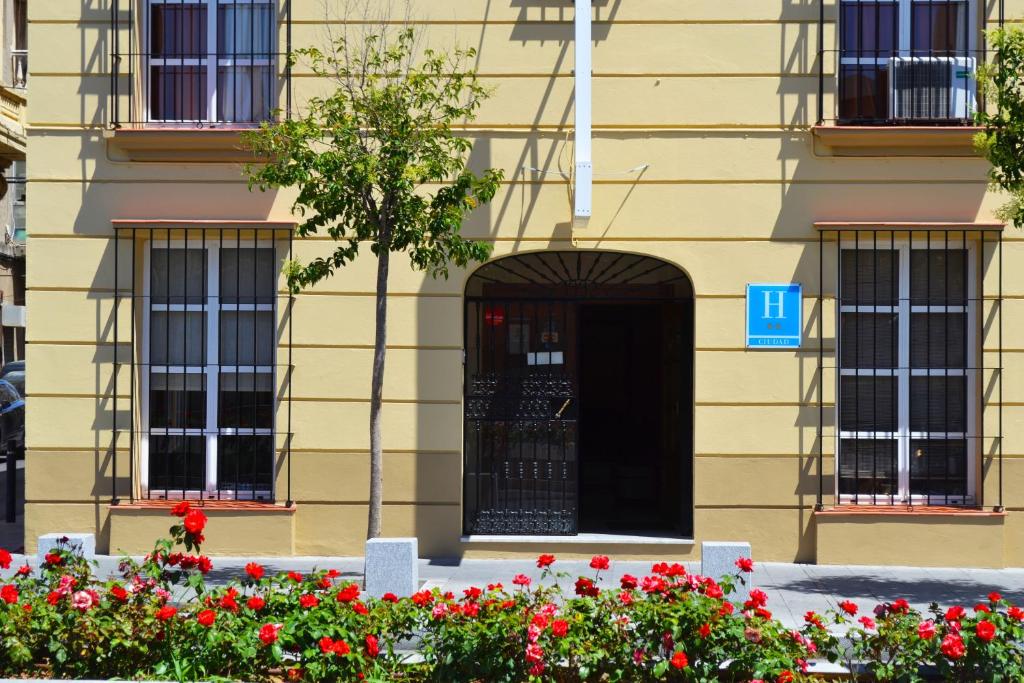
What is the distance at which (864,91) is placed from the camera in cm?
1293

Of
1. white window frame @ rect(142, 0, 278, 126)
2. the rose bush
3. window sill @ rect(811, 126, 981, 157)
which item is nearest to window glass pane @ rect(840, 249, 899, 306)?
window sill @ rect(811, 126, 981, 157)

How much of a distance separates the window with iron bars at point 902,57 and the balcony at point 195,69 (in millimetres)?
5585

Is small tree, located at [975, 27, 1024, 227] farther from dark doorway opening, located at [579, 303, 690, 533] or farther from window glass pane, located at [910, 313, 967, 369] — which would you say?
dark doorway opening, located at [579, 303, 690, 533]

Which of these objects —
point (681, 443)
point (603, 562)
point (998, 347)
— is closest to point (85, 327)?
point (681, 443)

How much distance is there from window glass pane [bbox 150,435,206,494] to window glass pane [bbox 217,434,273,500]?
0.19m

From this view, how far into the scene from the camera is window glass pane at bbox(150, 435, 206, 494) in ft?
43.1

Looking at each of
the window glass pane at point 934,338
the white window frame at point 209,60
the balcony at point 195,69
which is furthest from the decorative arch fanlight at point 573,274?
the white window frame at point 209,60

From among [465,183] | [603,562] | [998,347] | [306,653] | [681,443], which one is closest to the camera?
[306,653]

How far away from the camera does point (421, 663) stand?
7383mm

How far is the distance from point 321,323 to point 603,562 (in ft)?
19.6

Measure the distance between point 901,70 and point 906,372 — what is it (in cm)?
299

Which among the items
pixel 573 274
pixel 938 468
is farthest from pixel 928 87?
pixel 573 274

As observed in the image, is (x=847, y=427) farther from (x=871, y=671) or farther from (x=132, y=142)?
(x=132, y=142)

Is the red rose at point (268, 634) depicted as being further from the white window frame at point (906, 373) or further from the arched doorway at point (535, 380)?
the white window frame at point (906, 373)
